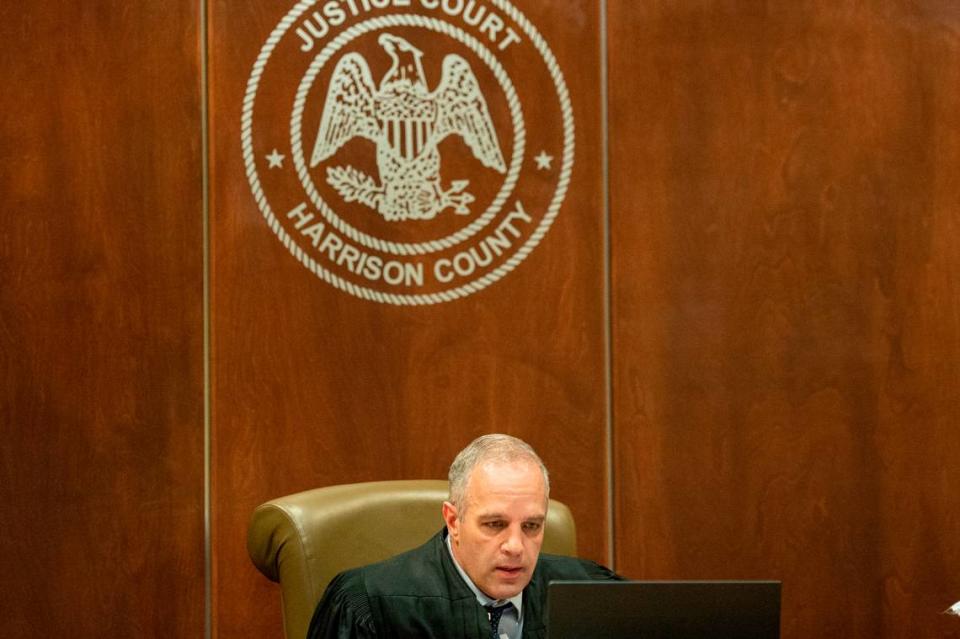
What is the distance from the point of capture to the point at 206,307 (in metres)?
3.31

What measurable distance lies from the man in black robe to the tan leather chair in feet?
0.51

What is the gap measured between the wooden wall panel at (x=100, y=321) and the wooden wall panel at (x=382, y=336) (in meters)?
0.09

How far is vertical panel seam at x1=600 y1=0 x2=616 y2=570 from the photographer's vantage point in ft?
11.4

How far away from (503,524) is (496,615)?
7.8 inches

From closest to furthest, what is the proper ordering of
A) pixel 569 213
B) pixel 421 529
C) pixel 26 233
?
1. pixel 421 529
2. pixel 26 233
3. pixel 569 213

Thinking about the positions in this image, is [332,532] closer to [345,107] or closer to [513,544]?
[513,544]

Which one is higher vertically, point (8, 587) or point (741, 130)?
point (741, 130)

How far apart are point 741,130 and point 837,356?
68 cm

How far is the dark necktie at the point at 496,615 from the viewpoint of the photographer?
2.37 metres

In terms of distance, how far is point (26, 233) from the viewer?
10.6 ft

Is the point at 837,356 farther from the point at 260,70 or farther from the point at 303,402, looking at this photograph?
the point at 260,70

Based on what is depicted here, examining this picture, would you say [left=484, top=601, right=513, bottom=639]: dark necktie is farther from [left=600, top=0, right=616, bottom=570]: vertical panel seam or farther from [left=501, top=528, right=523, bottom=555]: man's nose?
[left=600, top=0, right=616, bottom=570]: vertical panel seam

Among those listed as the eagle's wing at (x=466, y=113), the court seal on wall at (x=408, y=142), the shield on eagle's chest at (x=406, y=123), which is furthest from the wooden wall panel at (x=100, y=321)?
the eagle's wing at (x=466, y=113)

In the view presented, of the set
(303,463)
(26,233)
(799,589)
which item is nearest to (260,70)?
(26,233)
